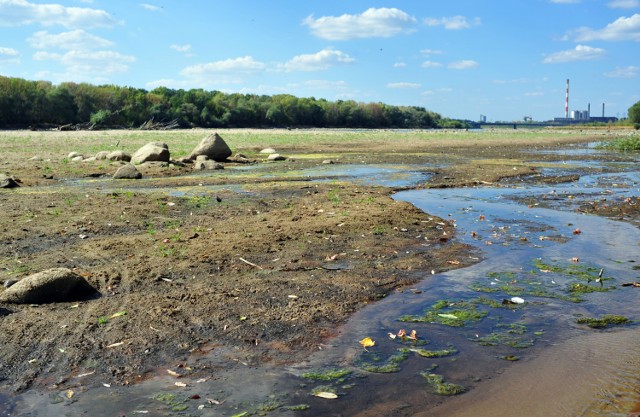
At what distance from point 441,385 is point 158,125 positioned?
249 feet

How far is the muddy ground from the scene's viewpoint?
5.85 meters

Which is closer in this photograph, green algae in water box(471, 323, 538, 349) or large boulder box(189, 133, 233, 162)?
green algae in water box(471, 323, 538, 349)

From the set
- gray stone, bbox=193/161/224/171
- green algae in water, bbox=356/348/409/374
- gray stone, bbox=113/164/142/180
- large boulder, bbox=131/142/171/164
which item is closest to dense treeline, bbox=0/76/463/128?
large boulder, bbox=131/142/171/164

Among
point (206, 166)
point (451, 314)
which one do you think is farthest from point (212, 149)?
point (451, 314)

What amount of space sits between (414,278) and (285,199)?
802 centimetres

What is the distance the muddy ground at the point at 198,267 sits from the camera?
585 cm

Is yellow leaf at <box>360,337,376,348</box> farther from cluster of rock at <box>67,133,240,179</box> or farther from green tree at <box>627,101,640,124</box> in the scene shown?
green tree at <box>627,101,640,124</box>

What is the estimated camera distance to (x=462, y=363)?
5.71 m

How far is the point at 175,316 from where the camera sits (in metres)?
6.70

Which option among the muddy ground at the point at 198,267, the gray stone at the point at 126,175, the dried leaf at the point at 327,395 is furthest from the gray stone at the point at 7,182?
the dried leaf at the point at 327,395

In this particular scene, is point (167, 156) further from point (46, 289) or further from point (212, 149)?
point (46, 289)

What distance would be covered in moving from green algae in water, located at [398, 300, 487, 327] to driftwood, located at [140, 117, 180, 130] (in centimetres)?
7065

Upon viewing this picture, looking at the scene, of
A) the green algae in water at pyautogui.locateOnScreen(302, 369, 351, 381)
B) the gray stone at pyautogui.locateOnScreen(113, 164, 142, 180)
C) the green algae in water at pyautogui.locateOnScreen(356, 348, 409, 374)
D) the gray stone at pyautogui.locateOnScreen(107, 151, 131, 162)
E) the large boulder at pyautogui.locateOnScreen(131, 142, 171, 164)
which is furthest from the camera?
the gray stone at pyautogui.locateOnScreen(107, 151, 131, 162)

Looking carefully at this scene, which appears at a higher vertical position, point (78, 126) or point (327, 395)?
point (78, 126)
